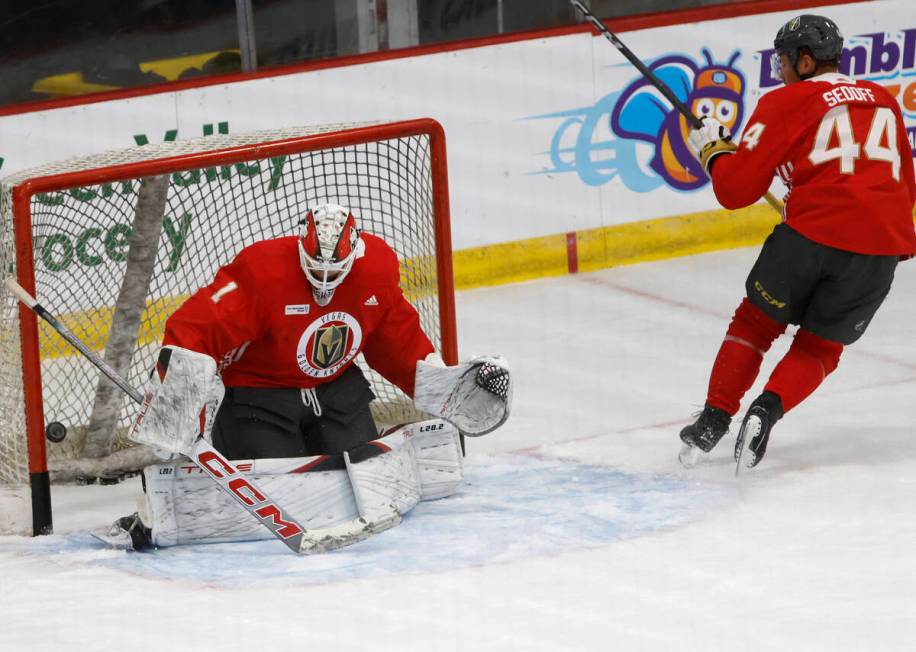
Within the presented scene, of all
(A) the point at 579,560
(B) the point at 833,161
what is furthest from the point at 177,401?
(B) the point at 833,161

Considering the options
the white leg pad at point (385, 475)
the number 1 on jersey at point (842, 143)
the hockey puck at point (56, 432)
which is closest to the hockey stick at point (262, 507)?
the white leg pad at point (385, 475)

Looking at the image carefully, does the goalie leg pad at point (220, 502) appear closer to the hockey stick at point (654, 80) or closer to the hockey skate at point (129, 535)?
the hockey skate at point (129, 535)

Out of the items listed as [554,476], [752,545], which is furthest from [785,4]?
[752,545]

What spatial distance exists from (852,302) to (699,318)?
1723 mm

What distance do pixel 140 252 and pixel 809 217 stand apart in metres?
1.71

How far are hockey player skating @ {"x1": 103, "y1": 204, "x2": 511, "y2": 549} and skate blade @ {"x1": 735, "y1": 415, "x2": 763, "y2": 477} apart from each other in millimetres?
583

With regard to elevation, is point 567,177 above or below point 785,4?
below

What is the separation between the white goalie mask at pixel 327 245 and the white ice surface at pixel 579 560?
60cm

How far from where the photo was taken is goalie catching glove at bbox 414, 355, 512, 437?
387 cm

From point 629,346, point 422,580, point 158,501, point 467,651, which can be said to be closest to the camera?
point 467,651

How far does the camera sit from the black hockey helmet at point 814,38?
157 inches

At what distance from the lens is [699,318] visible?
572 cm

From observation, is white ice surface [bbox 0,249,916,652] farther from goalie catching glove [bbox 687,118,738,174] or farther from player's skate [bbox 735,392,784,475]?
goalie catching glove [bbox 687,118,738,174]

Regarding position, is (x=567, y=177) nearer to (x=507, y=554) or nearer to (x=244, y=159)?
(x=244, y=159)
